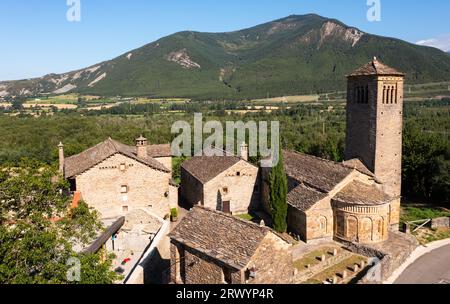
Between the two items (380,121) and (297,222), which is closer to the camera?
(297,222)

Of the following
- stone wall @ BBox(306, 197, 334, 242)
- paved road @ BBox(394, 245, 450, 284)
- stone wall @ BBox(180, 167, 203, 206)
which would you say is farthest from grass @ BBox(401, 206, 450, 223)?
stone wall @ BBox(180, 167, 203, 206)

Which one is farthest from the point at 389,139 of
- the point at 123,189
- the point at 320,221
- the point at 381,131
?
the point at 123,189

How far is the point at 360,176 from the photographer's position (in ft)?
95.7

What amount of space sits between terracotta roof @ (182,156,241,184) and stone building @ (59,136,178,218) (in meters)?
4.09

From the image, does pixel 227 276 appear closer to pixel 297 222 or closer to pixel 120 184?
Answer: pixel 297 222

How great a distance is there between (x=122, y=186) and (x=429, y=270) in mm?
22498

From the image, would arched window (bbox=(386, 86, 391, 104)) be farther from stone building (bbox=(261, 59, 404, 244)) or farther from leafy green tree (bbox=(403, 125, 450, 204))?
leafy green tree (bbox=(403, 125, 450, 204))

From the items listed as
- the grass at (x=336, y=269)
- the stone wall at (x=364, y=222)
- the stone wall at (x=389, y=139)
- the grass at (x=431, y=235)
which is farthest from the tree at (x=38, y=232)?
the grass at (x=431, y=235)

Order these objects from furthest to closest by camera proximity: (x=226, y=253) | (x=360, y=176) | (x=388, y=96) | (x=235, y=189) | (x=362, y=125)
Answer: (x=235, y=189) → (x=362, y=125) → (x=388, y=96) → (x=360, y=176) → (x=226, y=253)

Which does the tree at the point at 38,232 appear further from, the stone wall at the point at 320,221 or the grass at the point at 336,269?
the stone wall at the point at 320,221

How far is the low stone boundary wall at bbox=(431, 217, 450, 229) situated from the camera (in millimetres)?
31953

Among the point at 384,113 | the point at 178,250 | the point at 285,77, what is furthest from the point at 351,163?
the point at 285,77

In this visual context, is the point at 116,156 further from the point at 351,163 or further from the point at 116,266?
the point at 351,163

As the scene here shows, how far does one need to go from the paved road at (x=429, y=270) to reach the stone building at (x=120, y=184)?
18.3 m
